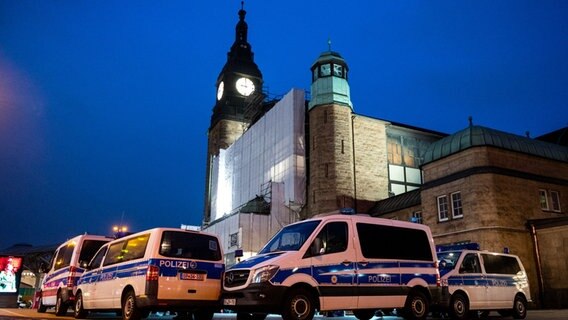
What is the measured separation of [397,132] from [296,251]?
31.3 meters

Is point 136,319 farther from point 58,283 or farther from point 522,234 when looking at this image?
point 522,234

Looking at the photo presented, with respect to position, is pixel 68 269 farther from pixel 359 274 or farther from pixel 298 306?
pixel 359 274

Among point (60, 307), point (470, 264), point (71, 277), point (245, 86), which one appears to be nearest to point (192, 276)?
point (71, 277)

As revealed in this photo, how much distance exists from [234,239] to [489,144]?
64.3 ft

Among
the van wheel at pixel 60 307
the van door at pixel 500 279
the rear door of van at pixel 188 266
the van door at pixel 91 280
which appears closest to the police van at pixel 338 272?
the rear door of van at pixel 188 266

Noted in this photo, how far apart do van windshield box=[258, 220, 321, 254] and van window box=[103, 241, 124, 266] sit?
3684 mm

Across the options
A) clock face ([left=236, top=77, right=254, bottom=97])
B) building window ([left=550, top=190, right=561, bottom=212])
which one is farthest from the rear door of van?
clock face ([left=236, top=77, right=254, bottom=97])

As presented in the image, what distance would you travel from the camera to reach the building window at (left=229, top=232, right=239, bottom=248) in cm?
3512

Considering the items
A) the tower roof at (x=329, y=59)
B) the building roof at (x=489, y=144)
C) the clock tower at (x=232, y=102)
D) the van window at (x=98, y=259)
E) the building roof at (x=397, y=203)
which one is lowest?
the van window at (x=98, y=259)

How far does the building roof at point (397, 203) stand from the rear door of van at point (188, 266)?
1986 cm

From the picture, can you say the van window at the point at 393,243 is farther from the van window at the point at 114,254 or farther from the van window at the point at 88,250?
the van window at the point at 88,250

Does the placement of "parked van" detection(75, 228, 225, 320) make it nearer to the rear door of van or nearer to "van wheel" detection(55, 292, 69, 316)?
the rear door of van

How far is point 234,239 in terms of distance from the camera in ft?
117

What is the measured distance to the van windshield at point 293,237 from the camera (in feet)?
33.5
